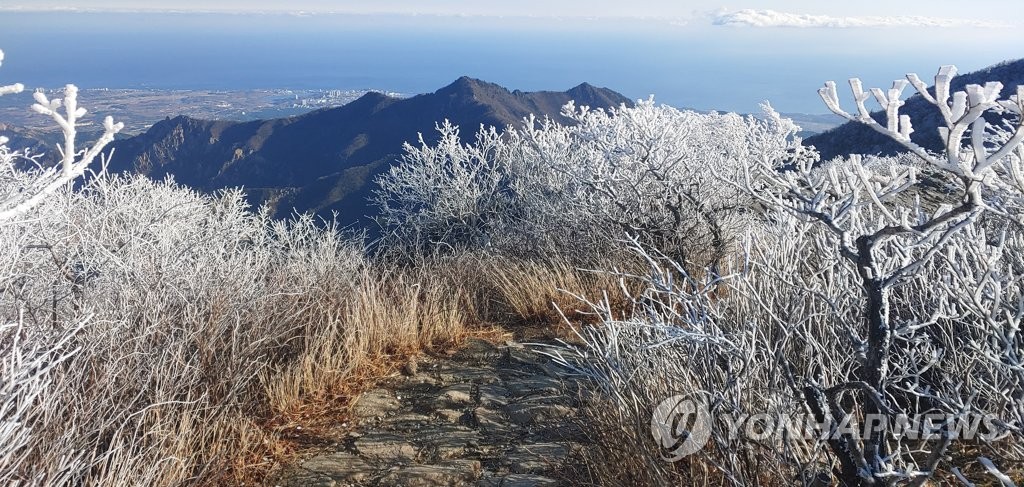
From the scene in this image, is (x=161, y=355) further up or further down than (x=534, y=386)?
further up

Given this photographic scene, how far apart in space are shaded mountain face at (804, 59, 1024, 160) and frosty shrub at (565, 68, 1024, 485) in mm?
14797

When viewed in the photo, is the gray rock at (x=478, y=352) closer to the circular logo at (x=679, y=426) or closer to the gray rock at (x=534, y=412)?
the gray rock at (x=534, y=412)

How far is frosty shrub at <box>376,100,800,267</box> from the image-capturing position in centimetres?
520

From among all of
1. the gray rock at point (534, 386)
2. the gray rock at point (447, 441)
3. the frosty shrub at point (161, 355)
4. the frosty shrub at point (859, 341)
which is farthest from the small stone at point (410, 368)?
the frosty shrub at point (859, 341)

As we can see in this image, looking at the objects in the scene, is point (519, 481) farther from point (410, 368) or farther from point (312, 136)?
point (312, 136)

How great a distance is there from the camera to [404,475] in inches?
112

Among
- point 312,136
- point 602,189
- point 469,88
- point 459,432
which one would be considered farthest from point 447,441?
point 312,136

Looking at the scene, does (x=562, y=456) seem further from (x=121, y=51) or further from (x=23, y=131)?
(x=121, y=51)

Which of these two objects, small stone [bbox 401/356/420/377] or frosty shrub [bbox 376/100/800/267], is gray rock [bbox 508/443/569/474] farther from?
small stone [bbox 401/356/420/377]

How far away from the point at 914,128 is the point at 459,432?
19.7 metres

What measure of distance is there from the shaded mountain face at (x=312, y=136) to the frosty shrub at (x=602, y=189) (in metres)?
37.6

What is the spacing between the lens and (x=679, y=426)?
87.4 inches

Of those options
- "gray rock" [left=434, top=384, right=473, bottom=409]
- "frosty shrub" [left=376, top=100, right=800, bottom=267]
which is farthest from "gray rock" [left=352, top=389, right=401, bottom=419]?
"frosty shrub" [left=376, top=100, right=800, bottom=267]

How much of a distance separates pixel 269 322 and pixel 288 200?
42256 mm
